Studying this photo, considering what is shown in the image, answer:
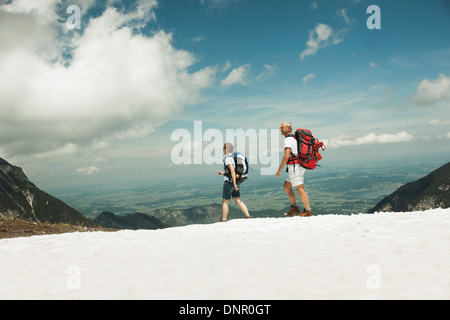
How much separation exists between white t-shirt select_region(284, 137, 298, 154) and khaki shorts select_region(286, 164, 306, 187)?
1.94 ft

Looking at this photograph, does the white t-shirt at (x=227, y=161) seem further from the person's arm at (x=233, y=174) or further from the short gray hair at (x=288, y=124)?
the short gray hair at (x=288, y=124)

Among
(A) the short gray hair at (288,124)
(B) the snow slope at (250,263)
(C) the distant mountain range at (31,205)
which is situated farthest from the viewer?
(C) the distant mountain range at (31,205)

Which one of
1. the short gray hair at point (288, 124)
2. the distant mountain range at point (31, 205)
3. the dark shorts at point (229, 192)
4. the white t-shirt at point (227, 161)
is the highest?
the short gray hair at point (288, 124)

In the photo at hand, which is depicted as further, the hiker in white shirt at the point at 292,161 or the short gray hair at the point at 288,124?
the short gray hair at the point at 288,124

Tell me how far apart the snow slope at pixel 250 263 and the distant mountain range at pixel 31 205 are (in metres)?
138

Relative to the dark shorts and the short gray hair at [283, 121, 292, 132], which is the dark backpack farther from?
the short gray hair at [283, 121, 292, 132]

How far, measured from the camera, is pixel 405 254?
6.62 meters

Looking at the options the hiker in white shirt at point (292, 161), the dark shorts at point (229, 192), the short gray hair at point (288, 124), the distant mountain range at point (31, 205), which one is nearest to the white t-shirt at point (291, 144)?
the hiker in white shirt at point (292, 161)

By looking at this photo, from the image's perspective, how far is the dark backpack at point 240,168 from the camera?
13.0m

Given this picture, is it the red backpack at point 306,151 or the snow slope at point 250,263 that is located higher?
the red backpack at point 306,151

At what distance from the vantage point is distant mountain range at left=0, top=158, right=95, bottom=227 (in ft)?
468
